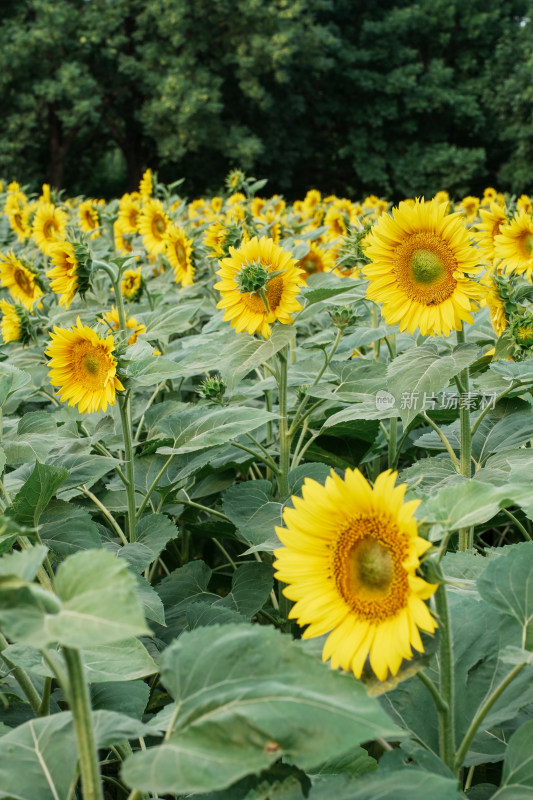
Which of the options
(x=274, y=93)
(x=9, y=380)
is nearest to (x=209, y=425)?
(x=9, y=380)

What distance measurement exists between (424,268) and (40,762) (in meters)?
0.98

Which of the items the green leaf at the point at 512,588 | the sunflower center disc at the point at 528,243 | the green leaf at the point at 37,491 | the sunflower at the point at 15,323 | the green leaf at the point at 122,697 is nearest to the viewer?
the green leaf at the point at 512,588

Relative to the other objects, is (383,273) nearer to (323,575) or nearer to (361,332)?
(361,332)

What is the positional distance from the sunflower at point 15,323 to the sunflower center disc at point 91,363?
672 mm

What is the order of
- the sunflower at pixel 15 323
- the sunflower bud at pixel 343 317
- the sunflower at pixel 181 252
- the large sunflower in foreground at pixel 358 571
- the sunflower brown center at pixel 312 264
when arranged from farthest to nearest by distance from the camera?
the sunflower at pixel 181 252 → the sunflower brown center at pixel 312 264 → the sunflower at pixel 15 323 → the sunflower bud at pixel 343 317 → the large sunflower in foreground at pixel 358 571

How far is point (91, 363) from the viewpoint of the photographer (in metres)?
1.48

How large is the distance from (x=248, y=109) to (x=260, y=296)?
55.1 feet

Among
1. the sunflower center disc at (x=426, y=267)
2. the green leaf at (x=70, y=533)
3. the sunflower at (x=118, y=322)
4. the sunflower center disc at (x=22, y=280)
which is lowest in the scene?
the green leaf at (x=70, y=533)

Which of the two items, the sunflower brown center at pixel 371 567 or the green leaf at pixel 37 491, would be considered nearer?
the sunflower brown center at pixel 371 567

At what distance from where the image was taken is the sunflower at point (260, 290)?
1485mm

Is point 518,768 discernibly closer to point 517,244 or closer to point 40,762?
point 40,762

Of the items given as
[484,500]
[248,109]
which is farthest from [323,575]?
[248,109]
